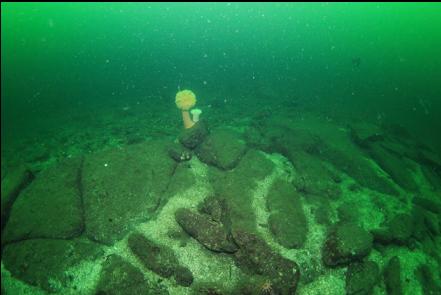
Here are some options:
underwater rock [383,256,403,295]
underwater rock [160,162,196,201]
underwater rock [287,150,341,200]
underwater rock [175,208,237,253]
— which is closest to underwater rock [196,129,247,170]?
underwater rock [160,162,196,201]

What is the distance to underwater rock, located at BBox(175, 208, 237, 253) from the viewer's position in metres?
5.26

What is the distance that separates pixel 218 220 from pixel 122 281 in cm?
204

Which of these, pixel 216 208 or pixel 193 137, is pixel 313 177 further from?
pixel 193 137

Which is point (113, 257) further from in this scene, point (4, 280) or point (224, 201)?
point (224, 201)

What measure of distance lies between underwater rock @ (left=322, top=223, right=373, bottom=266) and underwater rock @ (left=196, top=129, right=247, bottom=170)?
2953 millimetres

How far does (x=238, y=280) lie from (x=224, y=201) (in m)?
1.71

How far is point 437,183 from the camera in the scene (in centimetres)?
880

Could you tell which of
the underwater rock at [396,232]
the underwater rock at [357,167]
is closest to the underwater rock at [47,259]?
the underwater rock at [396,232]

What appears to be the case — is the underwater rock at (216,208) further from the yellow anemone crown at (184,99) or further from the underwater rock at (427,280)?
the underwater rock at (427,280)

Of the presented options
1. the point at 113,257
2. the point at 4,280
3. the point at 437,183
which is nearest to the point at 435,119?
the point at 437,183

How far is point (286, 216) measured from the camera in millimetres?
5969

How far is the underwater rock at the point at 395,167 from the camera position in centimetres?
810

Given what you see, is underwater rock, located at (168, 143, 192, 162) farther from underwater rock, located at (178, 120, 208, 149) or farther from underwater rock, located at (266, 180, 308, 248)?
underwater rock, located at (266, 180, 308, 248)

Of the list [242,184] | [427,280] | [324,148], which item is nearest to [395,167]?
[324,148]
